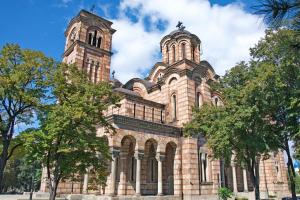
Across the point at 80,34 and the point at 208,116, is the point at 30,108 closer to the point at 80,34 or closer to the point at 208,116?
the point at 208,116

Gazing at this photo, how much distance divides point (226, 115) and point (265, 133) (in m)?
2.75

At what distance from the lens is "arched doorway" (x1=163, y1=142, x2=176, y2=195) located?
26.6 metres

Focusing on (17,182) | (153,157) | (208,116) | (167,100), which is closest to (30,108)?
(208,116)

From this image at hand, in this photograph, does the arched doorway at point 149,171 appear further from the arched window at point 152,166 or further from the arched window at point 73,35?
the arched window at point 73,35

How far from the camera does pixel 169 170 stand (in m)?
27.6

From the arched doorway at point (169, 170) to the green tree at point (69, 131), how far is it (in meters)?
11.9

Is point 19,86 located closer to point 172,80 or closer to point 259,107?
point 259,107

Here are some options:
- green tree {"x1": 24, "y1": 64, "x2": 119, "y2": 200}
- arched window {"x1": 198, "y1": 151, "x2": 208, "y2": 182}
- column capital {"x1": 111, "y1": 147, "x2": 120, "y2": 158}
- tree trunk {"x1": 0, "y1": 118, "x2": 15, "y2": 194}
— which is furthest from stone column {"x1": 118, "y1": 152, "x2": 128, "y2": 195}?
tree trunk {"x1": 0, "y1": 118, "x2": 15, "y2": 194}

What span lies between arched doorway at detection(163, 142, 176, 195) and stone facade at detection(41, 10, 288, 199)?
0.10m

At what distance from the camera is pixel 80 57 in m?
31.1

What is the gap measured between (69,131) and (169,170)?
1572 centimetres

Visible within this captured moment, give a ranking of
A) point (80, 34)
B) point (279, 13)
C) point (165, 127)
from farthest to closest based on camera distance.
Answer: point (80, 34) < point (165, 127) < point (279, 13)

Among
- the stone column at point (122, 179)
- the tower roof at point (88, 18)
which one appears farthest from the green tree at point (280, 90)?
the tower roof at point (88, 18)

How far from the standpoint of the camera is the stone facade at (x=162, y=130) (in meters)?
23.5
